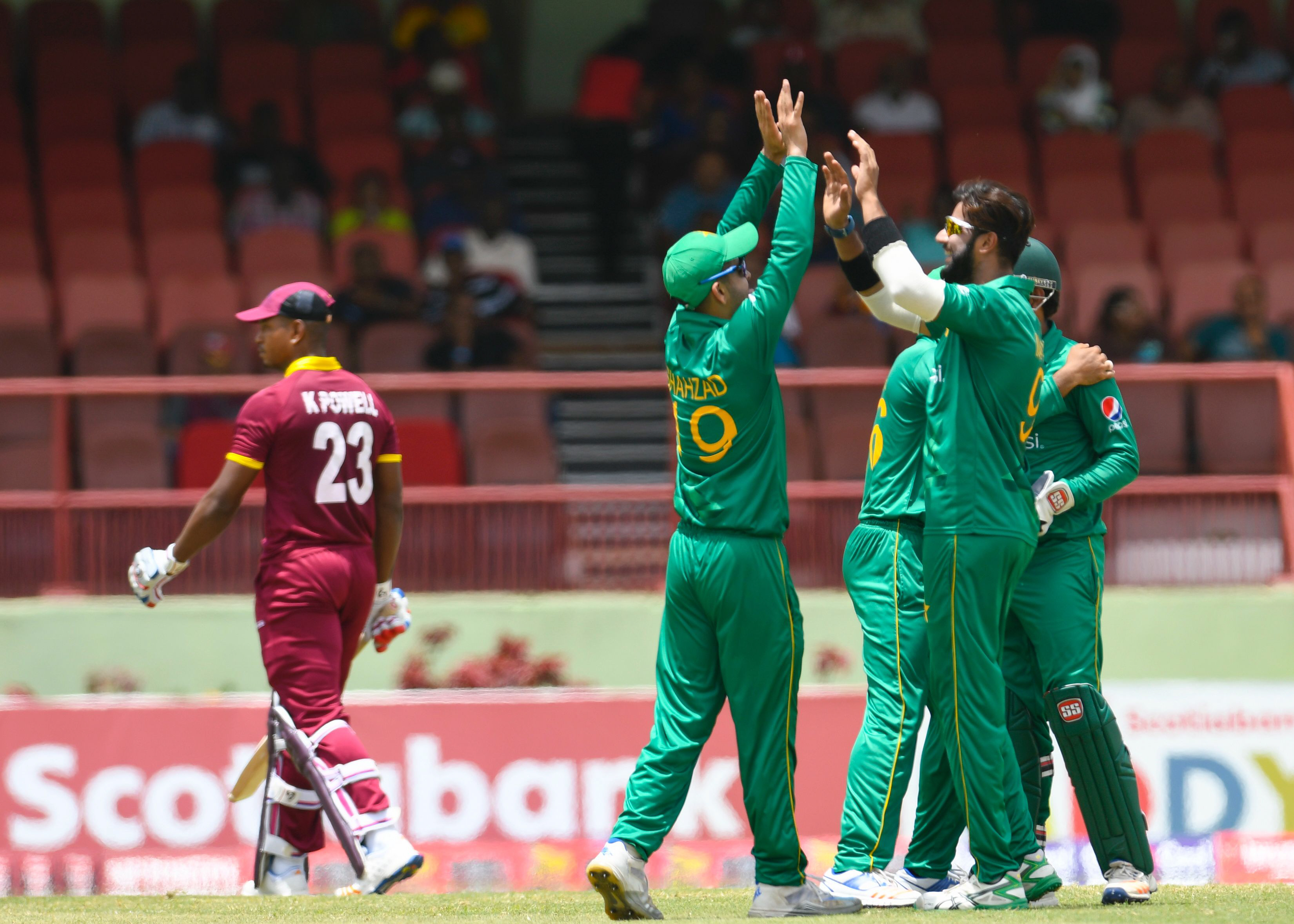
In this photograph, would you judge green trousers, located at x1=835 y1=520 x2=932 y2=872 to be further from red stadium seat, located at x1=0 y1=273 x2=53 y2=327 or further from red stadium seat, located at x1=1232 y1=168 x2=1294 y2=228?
red stadium seat, located at x1=1232 y1=168 x2=1294 y2=228

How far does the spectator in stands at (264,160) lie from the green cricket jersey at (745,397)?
8.12m

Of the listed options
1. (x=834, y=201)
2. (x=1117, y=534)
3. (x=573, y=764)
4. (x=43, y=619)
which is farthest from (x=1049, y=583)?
(x=43, y=619)

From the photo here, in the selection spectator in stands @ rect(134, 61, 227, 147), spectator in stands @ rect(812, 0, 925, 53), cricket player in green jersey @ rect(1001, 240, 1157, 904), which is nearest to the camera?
cricket player in green jersey @ rect(1001, 240, 1157, 904)

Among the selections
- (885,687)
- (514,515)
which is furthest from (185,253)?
(885,687)

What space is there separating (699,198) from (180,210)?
3.67m

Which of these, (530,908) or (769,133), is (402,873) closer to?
(530,908)

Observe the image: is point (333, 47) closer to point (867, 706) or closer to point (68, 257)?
point (68, 257)

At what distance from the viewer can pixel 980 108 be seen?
13.7m

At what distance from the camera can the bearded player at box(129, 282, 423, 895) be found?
595 centimetres

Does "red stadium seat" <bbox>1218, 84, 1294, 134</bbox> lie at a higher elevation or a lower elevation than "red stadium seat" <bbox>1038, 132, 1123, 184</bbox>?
higher

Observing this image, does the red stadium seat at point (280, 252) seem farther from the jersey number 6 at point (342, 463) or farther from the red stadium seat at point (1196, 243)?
A: the red stadium seat at point (1196, 243)

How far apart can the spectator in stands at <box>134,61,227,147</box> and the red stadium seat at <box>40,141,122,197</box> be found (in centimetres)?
39

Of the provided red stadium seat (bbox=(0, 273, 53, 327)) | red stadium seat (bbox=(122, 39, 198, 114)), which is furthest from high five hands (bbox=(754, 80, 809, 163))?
red stadium seat (bbox=(122, 39, 198, 114))

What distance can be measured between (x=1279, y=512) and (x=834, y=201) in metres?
4.90
